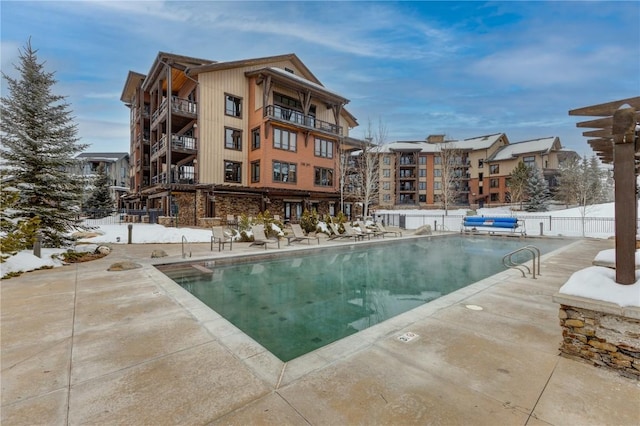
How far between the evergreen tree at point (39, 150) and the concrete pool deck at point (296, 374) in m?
7.22

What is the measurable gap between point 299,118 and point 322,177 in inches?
242

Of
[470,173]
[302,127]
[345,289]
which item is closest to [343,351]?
[345,289]

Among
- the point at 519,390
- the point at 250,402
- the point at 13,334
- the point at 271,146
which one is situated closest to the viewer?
the point at 250,402

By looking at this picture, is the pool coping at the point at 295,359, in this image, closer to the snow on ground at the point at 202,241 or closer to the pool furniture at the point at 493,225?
the snow on ground at the point at 202,241

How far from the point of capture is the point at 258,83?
24.8m

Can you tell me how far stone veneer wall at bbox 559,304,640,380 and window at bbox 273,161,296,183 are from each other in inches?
900

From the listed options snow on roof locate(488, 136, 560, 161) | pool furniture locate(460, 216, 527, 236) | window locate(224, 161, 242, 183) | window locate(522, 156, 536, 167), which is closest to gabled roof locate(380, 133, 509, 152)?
snow on roof locate(488, 136, 560, 161)

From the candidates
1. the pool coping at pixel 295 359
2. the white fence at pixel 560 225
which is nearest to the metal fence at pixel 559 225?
the white fence at pixel 560 225

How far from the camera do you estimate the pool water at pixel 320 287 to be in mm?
5188

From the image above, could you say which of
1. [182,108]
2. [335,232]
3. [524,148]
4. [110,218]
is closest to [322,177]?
[335,232]

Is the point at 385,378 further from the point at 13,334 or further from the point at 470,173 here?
the point at 470,173

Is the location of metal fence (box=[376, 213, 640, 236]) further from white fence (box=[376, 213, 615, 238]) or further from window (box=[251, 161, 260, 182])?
window (box=[251, 161, 260, 182])

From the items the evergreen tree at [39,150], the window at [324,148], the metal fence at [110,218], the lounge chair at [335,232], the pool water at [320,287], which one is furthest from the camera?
the window at [324,148]

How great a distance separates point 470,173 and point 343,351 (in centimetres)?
5566
